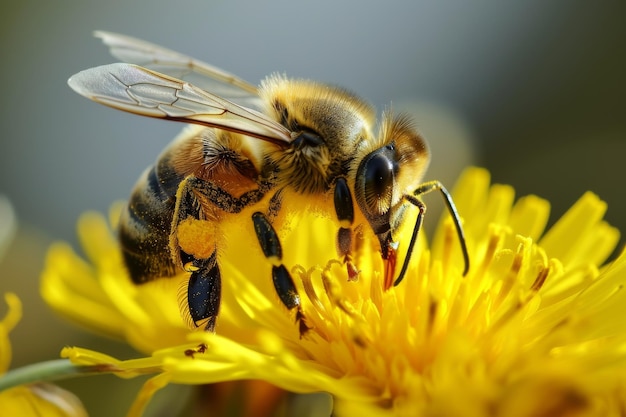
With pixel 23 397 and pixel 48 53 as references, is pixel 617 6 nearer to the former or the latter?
pixel 48 53

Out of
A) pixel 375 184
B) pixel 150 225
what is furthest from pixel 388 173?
pixel 150 225

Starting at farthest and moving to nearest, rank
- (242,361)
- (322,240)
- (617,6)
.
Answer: (617,6) < (322,240) < (242,361)

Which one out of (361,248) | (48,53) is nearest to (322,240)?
(361,248)

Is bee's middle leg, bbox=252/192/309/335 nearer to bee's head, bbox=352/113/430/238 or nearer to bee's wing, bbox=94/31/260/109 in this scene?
bee's head, bbox=352/113/430/238

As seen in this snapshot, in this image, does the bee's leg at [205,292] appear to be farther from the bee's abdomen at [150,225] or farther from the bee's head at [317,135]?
the bee's head at [317,135]

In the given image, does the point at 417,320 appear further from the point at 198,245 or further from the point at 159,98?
the point at 159,98

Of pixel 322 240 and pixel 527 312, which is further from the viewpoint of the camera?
pixel 322 240
